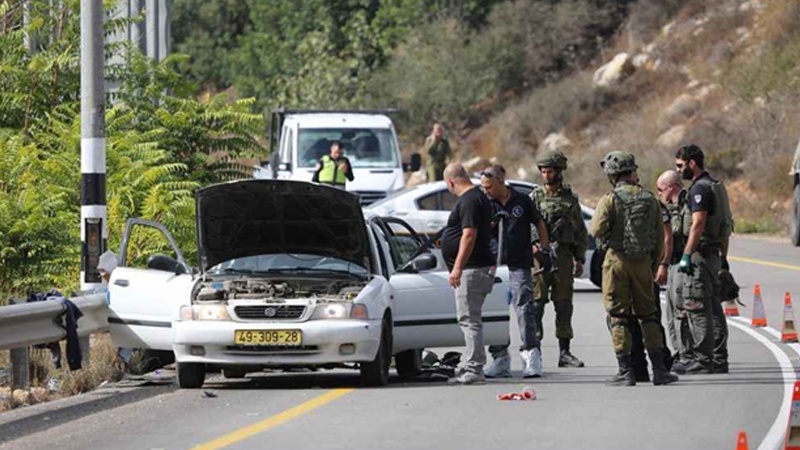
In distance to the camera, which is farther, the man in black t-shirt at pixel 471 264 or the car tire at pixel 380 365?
the man in black t-shirt at pixel 471 264

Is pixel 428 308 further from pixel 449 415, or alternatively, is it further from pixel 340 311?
pixel 449 415

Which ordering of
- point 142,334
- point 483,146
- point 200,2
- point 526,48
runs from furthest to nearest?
point 200,2 < point 526,48 < point 483,146 < point 142,334

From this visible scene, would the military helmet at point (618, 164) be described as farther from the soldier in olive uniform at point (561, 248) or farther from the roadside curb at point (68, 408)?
the roadside curb at point (68, 408)

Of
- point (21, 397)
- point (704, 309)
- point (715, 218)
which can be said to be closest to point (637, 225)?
point (715, 218)

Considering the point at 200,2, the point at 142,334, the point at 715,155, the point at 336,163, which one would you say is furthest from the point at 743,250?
the point at 200,2

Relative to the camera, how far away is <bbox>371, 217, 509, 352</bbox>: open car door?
1597cm

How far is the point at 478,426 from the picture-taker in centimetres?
1277

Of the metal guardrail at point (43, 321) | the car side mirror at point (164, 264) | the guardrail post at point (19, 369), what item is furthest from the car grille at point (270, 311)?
the guardrail post at point (19, 369)

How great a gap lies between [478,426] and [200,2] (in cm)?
6872

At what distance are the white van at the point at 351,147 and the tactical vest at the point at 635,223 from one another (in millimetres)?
20505

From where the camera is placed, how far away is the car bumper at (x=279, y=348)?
48.9 ft

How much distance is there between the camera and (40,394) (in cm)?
1516

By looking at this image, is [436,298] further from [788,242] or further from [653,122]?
[653,122]

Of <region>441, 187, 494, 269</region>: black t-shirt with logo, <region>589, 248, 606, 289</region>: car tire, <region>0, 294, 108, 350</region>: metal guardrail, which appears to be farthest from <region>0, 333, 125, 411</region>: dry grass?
<region>589, 248, 606, 289</region>: car tire
